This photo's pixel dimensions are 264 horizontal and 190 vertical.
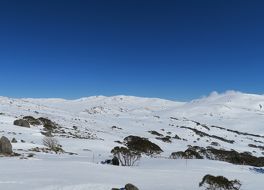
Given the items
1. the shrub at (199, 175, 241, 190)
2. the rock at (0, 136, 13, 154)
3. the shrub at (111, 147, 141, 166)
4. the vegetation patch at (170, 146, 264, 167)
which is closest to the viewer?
the shrub at (199, 175, 241, 190)

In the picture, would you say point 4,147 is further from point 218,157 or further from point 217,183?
point 218,157

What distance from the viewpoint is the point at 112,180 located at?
65.6 ft

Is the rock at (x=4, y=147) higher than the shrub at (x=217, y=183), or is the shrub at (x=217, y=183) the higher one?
the rock at (x=4, y=147)

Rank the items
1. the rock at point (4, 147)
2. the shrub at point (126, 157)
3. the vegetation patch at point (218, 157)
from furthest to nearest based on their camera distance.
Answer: the vegetation patch at point (218, 157) < the shrub at point (126, 157) < the rock at point (4, 147)

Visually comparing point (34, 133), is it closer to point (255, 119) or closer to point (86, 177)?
point (86, 177)

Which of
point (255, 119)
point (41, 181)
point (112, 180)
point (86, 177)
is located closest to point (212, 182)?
point (112, 180)

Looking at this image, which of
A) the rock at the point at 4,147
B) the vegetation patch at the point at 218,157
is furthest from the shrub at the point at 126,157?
the vegetation patch at the point at 218,157

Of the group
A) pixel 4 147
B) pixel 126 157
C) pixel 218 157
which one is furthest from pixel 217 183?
pixel 218 157

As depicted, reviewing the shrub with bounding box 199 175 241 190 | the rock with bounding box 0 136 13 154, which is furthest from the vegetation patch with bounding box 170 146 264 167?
the shrub with bounding box 199 175 241 190

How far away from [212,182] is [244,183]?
4.68 meters

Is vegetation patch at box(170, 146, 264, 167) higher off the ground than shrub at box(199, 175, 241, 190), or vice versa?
vegetation patch at box(170, 146, 264, 167)

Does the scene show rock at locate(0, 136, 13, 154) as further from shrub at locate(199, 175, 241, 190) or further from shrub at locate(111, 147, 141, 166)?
shrub at locate(199, 175, 241, 190)

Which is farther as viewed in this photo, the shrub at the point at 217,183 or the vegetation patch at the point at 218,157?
the vegetation patch at the point at 218,157

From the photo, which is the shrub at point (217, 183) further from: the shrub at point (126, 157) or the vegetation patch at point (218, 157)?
the vegetation patch at point (218, 157)
